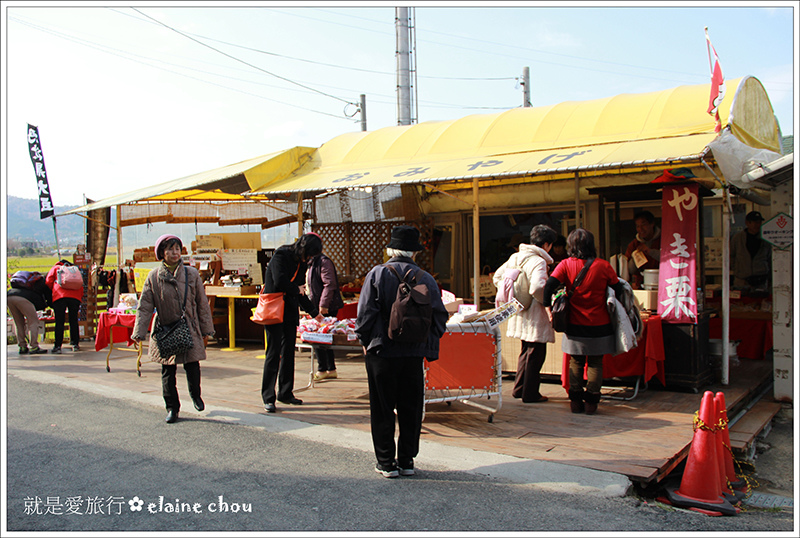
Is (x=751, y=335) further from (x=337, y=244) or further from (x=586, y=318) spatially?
(x=337, y=244)

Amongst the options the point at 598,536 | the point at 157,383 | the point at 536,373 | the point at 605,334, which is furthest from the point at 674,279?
the point at 157,383

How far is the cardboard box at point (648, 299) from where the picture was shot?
6367mm

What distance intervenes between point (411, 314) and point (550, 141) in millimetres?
5253

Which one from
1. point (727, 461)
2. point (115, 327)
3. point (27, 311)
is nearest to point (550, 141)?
point (727, 461)

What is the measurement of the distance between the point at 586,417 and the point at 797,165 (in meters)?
2.83

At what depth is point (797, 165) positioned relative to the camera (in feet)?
16.3

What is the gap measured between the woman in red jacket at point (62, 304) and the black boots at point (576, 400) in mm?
8507

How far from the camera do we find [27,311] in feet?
32.2

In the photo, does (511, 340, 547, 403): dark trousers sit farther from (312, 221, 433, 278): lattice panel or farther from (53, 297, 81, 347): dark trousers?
(53, 297, 81, 347): dark trousers

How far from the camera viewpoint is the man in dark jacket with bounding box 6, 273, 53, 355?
385 inches

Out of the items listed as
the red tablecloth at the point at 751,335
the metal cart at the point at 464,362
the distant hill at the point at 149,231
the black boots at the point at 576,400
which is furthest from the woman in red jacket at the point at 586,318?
the distant hill at the point at 149,231

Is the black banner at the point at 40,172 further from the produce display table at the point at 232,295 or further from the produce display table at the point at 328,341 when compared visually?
the produce display table at the point at 328,341

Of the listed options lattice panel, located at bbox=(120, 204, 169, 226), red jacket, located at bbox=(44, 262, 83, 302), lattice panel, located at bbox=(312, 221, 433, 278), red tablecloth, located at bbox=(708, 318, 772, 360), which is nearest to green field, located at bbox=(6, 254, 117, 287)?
red jacket, located at bbox=(44, 262, 83, 302)

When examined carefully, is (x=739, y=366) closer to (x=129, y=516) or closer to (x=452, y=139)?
(x=452, y=139)
